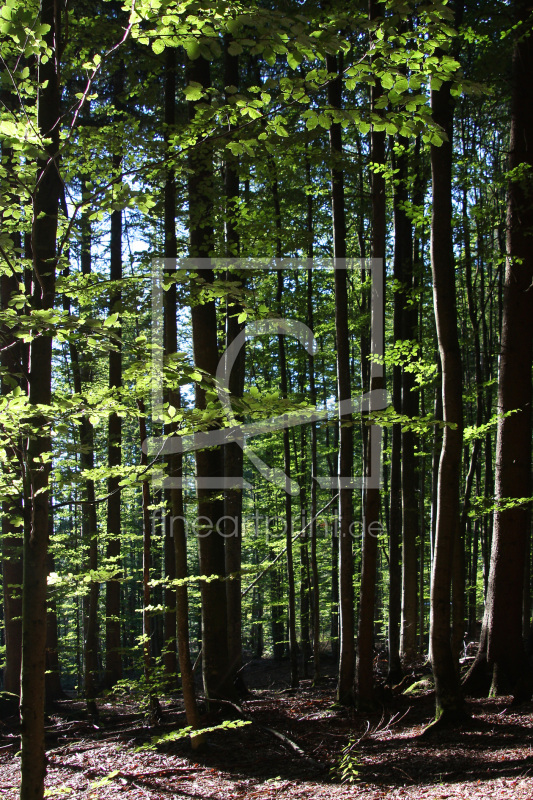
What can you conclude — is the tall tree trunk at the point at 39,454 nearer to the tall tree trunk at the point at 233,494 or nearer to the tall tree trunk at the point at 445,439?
the tall tree trunk at the point at 445,439

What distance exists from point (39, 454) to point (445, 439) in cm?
438

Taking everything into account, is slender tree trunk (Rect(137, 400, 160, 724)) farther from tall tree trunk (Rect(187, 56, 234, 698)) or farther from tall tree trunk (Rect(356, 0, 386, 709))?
tall tree trunk (Rect(356, 0, 386, 709))

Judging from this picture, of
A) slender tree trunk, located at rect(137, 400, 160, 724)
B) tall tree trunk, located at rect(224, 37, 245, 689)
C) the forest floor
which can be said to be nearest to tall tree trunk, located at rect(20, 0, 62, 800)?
the forest floor

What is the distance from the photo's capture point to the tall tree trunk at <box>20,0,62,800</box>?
251 cm

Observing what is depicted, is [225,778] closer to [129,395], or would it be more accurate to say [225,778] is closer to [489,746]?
[489,746]

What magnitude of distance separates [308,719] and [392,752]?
1.99 m

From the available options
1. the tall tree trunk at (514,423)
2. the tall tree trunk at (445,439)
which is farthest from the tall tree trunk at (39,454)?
the tall tree trunk at (514,423)

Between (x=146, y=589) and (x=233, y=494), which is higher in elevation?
(x=233, y=494)

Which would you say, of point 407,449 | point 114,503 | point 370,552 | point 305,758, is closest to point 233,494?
Result: point 370,552

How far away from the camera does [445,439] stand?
235 inches

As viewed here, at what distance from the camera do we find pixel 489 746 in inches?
209

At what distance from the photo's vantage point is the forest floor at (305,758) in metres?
4.82

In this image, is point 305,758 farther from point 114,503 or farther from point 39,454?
point 114,503

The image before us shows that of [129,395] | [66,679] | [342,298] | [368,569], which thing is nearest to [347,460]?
[368,569]
